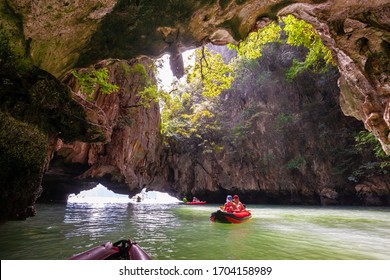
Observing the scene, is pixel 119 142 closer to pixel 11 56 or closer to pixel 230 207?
pixel 230 207

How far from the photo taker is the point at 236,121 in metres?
25.5

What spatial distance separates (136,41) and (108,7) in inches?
50.3

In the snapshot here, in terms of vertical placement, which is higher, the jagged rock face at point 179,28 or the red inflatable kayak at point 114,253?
the jagged rock face at point 179,28

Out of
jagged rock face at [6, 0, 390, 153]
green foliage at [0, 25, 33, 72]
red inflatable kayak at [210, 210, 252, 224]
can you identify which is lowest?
red inflatable kayak at [210, 210, 252, 224]

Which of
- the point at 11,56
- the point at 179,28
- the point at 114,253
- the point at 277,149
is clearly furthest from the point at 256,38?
the point at 277,149

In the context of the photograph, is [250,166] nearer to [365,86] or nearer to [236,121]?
[236,121]

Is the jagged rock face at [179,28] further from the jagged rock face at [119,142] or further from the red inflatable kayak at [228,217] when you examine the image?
the red inflatable kayak at [228,217]

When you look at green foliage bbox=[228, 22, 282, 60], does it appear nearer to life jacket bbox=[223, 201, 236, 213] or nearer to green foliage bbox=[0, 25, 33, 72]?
life jacket bbox=[223, 201, 236, 213]

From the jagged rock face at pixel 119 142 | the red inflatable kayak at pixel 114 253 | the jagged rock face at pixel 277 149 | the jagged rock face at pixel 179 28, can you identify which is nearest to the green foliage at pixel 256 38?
the jagged rock face at pixel 179 28

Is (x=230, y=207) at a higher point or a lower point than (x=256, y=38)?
lower

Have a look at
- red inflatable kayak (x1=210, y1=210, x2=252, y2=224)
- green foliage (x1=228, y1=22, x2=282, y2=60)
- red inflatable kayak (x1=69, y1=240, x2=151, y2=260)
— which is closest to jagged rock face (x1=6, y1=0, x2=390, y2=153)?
green foliage (x1=228, y1=22, x2=282, y2=60)

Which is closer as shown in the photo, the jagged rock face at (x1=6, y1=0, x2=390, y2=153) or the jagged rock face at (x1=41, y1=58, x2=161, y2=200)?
the jagged rock face at (x1=6, y1=0, x2=390, y2=153)

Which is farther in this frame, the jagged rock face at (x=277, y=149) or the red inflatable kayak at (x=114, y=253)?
the jagged rock face at (x=277, y=149)

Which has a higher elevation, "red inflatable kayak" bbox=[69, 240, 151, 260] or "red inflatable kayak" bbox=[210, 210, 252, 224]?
"red inflatable kayak" bbox=[69, 240, 151, 260]
